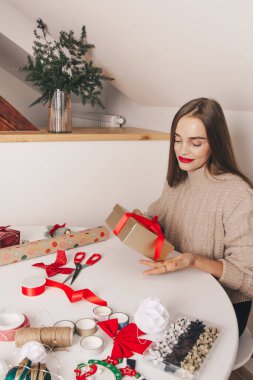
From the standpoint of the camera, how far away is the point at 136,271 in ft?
4.43

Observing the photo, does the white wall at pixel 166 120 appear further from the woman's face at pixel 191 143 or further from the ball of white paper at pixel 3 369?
the ball of white paper at pixel 3 369

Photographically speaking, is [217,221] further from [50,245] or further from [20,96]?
[20,96]

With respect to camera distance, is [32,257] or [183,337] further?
[32,257]

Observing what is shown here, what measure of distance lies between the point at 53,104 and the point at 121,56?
440mm

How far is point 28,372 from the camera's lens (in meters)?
0.81

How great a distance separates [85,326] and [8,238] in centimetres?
59

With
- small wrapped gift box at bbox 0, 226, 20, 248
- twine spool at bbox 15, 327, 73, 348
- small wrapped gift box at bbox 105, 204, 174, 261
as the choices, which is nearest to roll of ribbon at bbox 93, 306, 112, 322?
twine spool at bbox 15, 327, 73, 348

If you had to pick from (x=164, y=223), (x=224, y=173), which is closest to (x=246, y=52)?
(x=224, y=173)

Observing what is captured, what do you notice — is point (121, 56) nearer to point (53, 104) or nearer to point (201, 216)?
point (53, 104)

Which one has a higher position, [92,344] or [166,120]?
[166,120]

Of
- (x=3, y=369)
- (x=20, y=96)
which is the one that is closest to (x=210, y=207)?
(x=3, y=369)

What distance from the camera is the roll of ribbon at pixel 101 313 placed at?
3.46 ft

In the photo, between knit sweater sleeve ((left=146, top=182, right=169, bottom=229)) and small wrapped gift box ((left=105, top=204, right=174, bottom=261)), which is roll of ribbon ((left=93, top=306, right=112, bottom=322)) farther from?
knit sweater sleeve ((left=146, top=182, right=169, bottom=229))

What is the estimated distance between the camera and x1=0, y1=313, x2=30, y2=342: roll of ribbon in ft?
3.15
